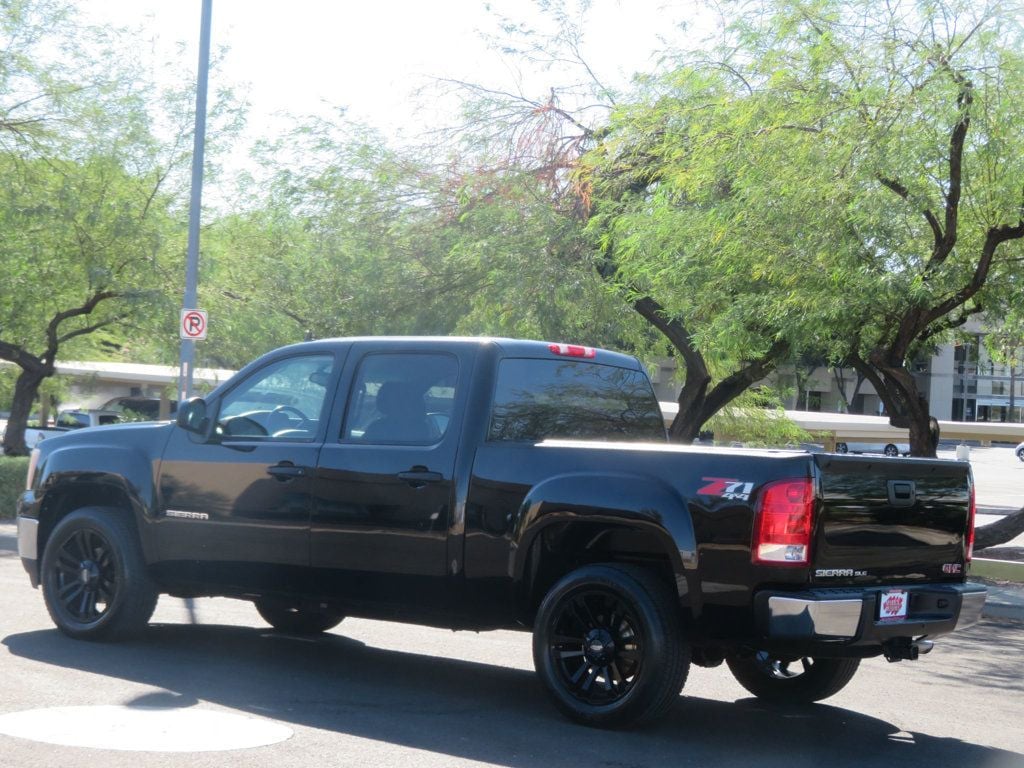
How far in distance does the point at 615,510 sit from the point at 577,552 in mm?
604

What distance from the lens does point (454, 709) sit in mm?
6824

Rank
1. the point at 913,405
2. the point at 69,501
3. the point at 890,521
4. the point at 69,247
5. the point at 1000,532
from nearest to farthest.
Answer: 1. the point at 890,521
2. the point at 69,501
3. the point at 913,405
4. the point at 1000,532
5. the point at 69,247

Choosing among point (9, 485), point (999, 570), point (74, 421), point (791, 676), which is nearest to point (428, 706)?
point (791, 676)

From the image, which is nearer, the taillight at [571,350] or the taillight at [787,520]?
the taillight at [787,520]

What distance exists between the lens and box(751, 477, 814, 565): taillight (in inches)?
230

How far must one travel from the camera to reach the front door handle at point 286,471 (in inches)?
290

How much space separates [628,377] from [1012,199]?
6.73 m

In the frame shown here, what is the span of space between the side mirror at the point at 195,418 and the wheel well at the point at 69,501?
0.85 meters

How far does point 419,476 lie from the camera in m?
6.93

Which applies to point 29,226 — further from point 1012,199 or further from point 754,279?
point 1012,199

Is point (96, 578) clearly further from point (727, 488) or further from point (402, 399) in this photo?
point (727, 488)

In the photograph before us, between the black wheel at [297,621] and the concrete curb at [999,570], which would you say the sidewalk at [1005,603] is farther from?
the black wheel at [297,621]

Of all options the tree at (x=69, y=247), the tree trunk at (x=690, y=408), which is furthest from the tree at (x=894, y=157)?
the tree at (x=69, y=247)

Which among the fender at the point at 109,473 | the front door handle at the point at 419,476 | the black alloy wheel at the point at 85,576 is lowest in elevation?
the black alloy wheel at the point at 85,576
